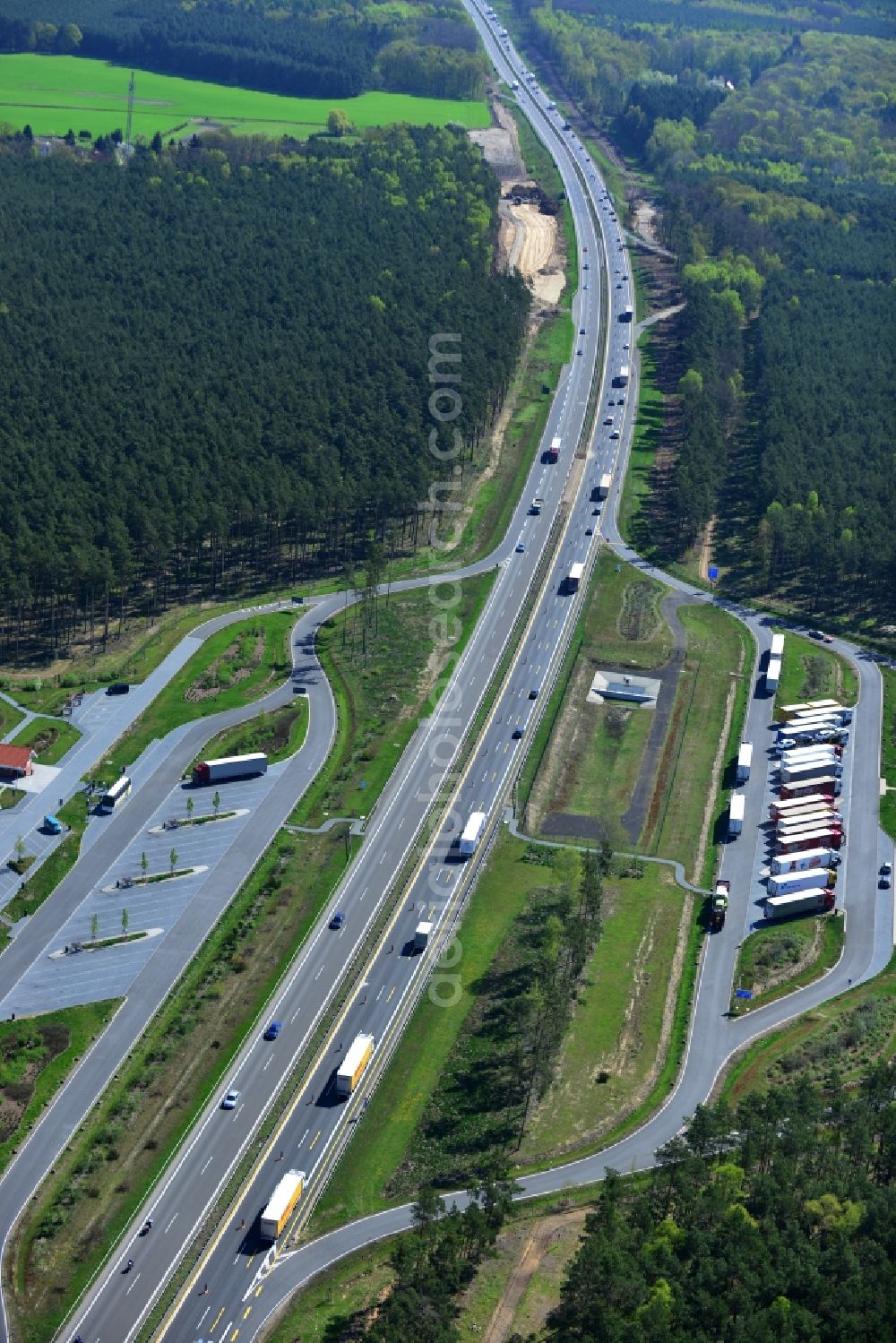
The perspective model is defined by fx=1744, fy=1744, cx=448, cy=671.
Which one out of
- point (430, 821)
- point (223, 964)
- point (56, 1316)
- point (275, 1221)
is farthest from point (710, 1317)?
point (430, 821)

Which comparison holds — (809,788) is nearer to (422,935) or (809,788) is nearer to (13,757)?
(422,935)

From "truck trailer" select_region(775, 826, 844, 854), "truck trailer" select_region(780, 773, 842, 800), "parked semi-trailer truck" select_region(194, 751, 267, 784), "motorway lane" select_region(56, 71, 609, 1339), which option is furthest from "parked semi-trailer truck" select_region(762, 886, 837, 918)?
"parked semi-trailer truck" select_region(194, 751, 267, 784)

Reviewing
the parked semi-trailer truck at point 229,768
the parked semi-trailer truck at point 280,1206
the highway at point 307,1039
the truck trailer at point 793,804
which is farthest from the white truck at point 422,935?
the truck trailer at point 793,804

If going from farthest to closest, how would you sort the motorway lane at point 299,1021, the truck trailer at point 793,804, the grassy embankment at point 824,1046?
the truck trailer at point 793,804 < the grassy embankment at point 824,1046 < the motorway lane at point 299,1021

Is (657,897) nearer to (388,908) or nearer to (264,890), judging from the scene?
(388,908)

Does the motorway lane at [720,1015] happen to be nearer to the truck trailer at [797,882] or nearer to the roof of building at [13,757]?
the truck trailer at [797,882]

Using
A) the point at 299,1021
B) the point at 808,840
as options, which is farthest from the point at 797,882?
the point at 299,1021
